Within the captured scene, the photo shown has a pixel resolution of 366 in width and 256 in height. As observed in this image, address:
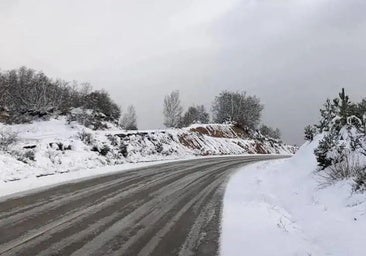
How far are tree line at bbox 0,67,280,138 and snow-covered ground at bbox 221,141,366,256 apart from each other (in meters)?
71.1

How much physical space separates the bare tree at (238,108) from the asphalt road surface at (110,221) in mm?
112223

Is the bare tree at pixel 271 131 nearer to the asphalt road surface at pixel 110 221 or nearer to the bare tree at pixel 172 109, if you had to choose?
the bare tree at pixel 172 109

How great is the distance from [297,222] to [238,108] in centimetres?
11755

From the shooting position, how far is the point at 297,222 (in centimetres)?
1127

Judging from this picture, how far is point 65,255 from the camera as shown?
728cm

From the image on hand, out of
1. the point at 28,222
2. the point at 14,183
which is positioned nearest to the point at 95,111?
the point at 14,183

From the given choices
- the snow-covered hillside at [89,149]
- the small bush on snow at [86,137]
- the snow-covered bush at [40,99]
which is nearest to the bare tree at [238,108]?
the snow-covered bush at [40,99]

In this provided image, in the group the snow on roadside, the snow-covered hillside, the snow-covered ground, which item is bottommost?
the snow-covered ground

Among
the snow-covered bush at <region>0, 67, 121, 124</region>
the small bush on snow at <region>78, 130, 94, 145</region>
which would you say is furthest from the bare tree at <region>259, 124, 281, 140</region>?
the small bush on snow at <region>78, 130, 94, 145</region>

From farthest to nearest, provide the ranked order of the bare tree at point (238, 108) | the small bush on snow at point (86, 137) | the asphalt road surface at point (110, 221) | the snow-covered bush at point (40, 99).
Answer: the bare tree at point (238, 108) < the snow-covered bush at point (40, 99) < the small bush on snow at point (86, 137) < the asphalt road surface at point (110, 221)

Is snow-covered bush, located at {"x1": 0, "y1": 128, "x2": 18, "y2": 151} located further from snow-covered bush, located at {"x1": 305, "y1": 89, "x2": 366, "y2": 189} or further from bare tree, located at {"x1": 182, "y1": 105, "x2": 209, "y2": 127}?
bare tree, located at {"x1": 182, "y1": 105, "x2": 209, "y2": 127}

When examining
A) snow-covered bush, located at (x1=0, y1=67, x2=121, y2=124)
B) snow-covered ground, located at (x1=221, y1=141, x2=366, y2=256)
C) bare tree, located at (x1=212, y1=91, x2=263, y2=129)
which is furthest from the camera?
bare tree, located at (x1=212, y1=91, x2=263, y2=129)

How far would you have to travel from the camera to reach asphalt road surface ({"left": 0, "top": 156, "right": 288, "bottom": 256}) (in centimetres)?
795

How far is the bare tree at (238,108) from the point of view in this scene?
127938mm
